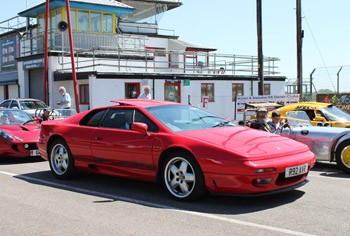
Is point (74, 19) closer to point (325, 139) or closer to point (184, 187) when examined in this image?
point (325, 139)

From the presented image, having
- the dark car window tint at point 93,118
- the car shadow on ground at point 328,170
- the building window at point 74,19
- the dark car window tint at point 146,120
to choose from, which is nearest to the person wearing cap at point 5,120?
the dark car window tint at point 93,118

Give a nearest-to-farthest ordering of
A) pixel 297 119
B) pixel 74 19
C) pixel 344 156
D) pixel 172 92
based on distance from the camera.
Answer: pixel 344 156, pixel 297 119, pixel 172 92, pixel 74 19

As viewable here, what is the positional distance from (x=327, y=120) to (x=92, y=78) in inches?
460

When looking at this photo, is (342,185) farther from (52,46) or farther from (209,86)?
(52,46)

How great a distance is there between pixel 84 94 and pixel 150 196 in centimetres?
1603

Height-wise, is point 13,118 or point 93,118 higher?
point 93,118

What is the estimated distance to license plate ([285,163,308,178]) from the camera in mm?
5453

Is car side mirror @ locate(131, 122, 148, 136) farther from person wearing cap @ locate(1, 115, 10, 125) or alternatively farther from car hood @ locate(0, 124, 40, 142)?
person wearing cap @ locate(1, 115, 10, 125)

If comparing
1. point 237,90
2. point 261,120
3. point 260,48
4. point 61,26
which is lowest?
point 261,120

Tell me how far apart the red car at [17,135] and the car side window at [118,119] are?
3574 mm

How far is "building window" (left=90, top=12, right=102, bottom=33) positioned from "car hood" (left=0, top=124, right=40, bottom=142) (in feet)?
53.6

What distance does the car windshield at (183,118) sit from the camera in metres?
6.23

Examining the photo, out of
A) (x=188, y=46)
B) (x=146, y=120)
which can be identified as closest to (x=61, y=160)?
(x=146, y=120)

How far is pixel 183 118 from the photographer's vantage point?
6.53 m
